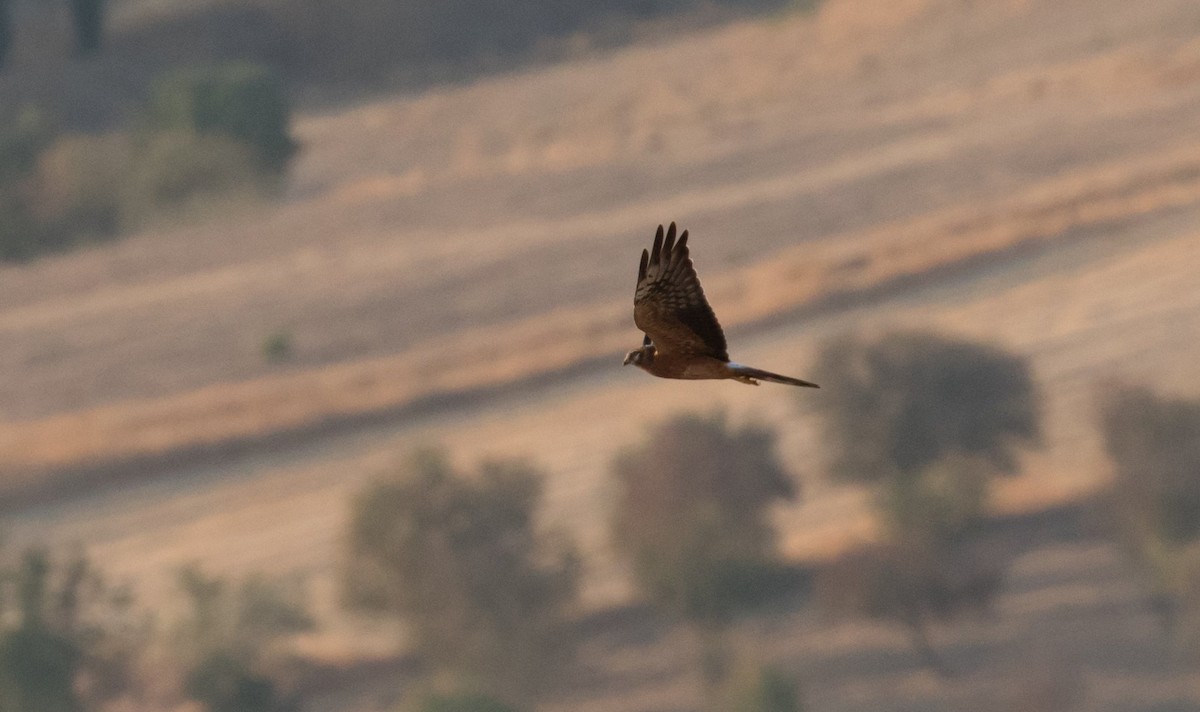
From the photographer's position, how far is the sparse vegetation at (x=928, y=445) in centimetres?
3222

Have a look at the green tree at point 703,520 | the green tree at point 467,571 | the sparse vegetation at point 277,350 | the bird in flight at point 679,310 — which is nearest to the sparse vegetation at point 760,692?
the green tree at point 703,520

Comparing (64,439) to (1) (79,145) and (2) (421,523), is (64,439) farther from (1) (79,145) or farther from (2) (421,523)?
(1) (79,145)

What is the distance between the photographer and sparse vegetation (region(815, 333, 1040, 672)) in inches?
1268

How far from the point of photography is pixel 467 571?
30.9 metres

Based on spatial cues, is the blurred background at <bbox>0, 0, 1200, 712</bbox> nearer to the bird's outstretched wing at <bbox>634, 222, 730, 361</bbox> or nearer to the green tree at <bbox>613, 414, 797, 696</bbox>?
the green tree at <bbox>613, 414, 797, 696</bbox>

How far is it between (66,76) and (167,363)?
1414 inches

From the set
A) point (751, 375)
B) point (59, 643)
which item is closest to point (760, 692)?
point (59, 643)

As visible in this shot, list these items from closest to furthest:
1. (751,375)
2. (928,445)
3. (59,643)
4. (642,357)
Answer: (751,375) → (642,357) → (59,643) → (928,445)

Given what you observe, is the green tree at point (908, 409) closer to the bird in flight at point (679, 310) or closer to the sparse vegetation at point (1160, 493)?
the sparse vegetation at point (1160, 493)

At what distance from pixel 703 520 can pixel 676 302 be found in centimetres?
2434

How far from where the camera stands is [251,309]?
44.5 m

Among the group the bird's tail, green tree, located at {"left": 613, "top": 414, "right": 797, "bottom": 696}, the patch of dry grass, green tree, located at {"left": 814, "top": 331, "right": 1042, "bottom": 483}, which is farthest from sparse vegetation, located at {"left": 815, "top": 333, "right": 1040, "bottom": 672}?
the bird's tail

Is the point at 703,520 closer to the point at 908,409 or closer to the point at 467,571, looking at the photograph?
the point at 467,571

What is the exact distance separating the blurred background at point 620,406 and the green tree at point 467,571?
0.06m
